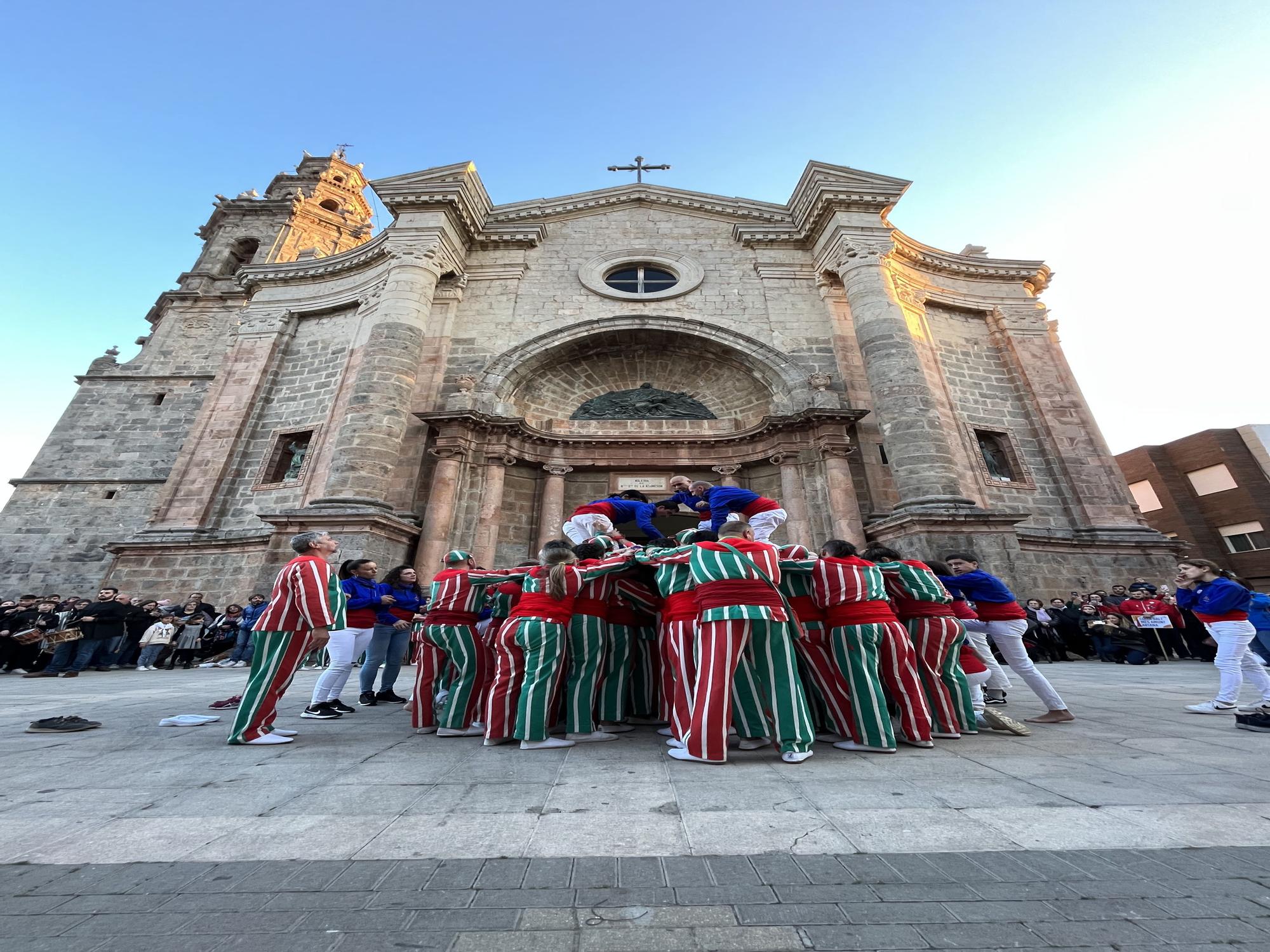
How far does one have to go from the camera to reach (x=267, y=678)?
13.4 ft

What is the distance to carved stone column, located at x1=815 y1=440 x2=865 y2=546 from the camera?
12156 mm

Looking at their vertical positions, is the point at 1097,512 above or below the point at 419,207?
below

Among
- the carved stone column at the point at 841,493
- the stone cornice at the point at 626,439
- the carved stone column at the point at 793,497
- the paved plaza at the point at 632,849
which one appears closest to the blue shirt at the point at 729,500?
the paved plaza at the point at 632,849

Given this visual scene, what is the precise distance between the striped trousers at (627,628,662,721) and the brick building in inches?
1057

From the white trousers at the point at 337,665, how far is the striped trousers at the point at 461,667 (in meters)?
1.07

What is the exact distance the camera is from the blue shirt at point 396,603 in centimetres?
590

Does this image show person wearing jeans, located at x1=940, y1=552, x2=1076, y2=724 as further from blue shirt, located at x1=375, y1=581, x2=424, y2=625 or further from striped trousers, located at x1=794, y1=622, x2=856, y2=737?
blue shirt, located at x1=375, y1=581, x2=424, y2=625

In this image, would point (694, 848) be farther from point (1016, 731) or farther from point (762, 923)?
point (1016, 731)

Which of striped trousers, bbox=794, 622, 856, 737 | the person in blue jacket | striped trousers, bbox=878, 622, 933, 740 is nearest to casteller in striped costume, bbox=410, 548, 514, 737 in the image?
striped trousers, bbox=794, 622, 856, 737

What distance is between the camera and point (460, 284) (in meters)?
15.8

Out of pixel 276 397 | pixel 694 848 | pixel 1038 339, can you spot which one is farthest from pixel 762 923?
pixel 1038 339

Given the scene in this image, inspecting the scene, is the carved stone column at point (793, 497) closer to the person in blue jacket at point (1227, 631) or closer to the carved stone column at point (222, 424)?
the person in blue jacket at point (1227, 631)

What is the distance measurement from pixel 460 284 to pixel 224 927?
16311mm

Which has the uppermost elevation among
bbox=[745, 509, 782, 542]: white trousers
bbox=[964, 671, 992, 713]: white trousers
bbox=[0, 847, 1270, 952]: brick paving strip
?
bbox=[745, 509, 782, 542]: white trousers
